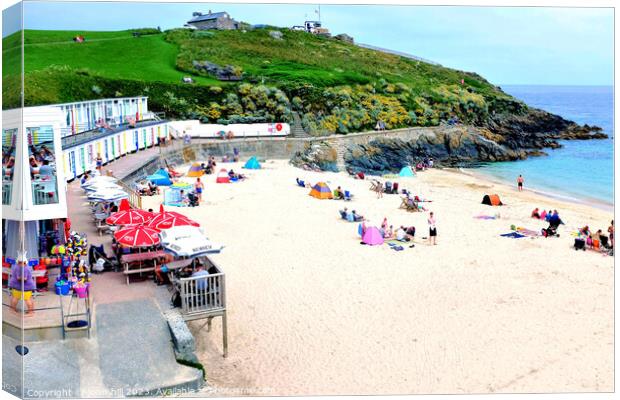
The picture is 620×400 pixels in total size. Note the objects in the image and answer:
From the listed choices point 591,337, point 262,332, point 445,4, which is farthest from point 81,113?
point 591,337

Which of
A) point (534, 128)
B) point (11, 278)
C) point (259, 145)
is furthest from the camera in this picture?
point (534, 128)

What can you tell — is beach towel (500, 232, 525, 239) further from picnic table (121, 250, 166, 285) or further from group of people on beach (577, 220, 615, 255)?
picnic table (121, 250, 166, 285)

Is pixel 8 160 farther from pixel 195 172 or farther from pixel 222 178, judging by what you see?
pixel 195 172

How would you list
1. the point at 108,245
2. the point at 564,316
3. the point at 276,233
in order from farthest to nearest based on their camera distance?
the point at 276,233 → the point at 108,245 → the point at 564,316

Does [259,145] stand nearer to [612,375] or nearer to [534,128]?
[612,375]

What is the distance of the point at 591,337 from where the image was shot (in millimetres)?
12398

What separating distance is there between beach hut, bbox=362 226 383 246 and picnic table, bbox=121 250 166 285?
7720 mm

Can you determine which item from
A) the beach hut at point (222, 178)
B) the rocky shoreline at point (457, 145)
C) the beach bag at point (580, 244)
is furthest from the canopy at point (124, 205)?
the rocky shoreline at point (457, 145)

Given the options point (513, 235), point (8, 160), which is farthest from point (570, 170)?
point (8, 160)

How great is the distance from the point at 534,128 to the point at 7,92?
58.2 meters

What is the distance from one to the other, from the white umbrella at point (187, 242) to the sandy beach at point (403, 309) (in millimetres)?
1579

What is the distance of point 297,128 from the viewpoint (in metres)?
41.5

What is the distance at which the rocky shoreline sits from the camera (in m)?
39.0

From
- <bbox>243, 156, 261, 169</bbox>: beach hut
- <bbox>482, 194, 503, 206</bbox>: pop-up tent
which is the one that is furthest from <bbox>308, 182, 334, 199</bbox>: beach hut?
<bbox>243, 156, 261, 169</bbox>: beach hut
